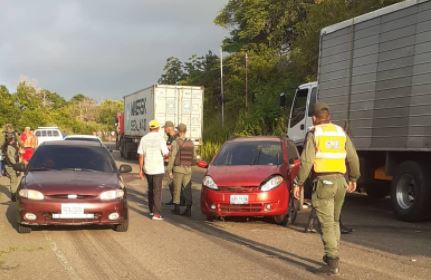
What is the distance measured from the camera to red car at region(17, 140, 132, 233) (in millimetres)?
8523

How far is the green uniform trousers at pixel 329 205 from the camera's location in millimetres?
6332

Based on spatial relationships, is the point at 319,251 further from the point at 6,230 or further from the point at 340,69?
the point at 340,69

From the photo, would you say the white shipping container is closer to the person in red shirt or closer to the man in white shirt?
the person in red shirt

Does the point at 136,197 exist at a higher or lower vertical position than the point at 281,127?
lower

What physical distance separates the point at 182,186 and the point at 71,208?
11.5ft

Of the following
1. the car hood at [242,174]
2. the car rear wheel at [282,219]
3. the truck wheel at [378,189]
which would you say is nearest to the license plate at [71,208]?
the car hood at [242,174]

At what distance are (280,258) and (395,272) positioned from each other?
1.40 metres

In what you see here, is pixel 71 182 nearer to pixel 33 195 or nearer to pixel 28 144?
pixel 33 195

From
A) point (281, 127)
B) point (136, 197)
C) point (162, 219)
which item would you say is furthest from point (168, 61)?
point (162, 219)

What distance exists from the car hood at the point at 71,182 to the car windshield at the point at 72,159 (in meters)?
0.29

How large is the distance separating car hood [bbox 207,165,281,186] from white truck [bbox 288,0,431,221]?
2315 mm

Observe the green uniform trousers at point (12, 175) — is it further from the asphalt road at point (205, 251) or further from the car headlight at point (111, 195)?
the car headlight at point (111, 195)

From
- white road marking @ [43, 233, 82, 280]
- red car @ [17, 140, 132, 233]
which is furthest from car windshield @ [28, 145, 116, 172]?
white road marking @ [43, 233, 82, 280]

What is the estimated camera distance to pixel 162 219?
35.2 feet
